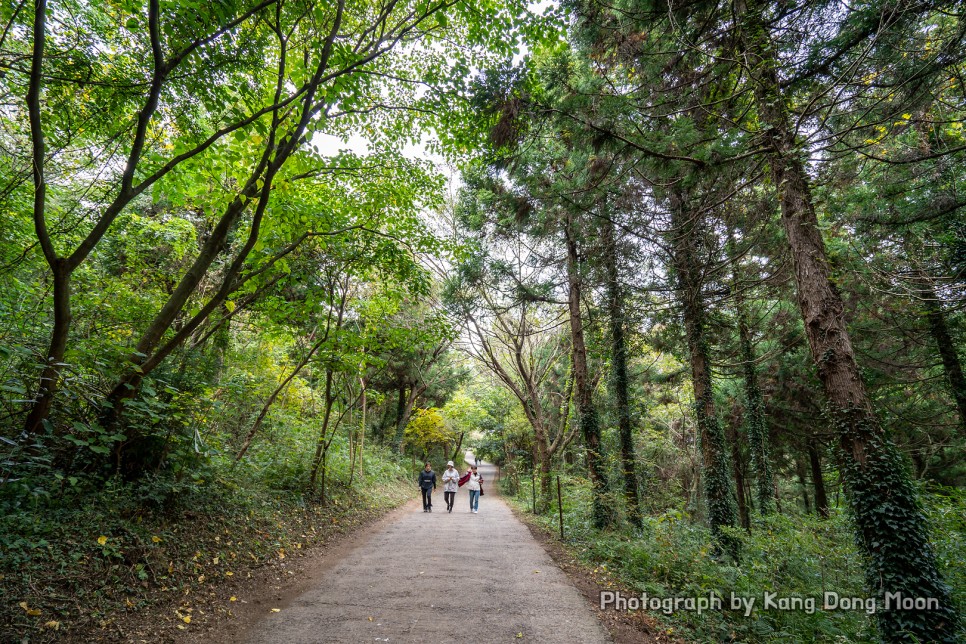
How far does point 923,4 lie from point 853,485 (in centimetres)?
509

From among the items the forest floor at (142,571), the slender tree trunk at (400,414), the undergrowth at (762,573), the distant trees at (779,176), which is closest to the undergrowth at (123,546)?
the forest floor at (142,571)

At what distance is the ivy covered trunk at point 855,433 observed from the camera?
397 centimetres

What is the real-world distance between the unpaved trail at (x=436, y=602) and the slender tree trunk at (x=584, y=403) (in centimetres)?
220

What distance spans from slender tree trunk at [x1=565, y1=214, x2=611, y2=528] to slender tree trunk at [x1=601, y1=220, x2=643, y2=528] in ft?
2.03

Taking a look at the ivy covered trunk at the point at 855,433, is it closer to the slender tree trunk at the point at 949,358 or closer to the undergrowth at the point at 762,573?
the undergrowth at the point at 762,573

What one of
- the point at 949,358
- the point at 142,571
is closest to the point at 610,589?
the point at 142,571

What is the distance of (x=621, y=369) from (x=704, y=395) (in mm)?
2412

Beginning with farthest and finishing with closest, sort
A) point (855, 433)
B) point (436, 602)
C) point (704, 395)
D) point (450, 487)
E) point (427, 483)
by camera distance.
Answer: point (450, 487), point (427, 483), point (704, 395), point (436, 602), point (855, 433)

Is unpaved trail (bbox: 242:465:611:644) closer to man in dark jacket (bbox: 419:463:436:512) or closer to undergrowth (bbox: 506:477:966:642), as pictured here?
undergrowth (bbox: 506:477:966:642)

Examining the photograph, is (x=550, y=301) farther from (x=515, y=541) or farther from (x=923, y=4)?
(x=923, y=4)

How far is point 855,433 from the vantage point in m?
4.43

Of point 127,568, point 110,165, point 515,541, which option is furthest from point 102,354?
point 515,541

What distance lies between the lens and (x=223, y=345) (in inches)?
296

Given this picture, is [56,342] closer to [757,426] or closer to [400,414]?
[757,426]
